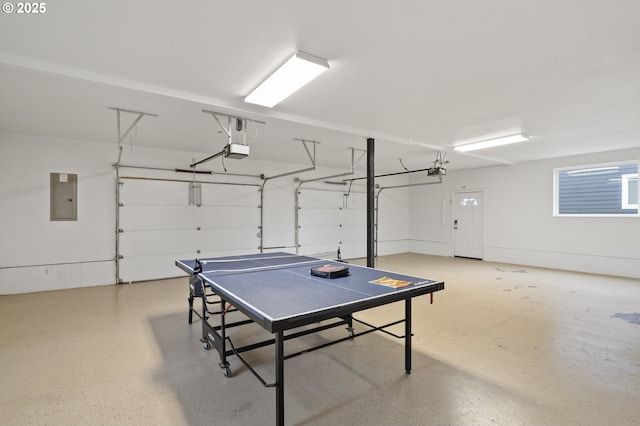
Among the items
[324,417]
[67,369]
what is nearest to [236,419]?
[324,417]

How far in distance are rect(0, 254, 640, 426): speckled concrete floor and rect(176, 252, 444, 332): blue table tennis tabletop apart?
747 millimetres

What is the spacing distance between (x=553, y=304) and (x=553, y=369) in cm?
232

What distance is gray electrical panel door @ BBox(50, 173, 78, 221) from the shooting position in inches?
206

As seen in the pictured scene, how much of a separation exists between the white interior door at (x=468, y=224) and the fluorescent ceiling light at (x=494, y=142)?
10.1ft

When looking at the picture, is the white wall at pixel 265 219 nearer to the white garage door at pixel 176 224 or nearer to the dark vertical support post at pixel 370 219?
the white garage door at pixel 176 224

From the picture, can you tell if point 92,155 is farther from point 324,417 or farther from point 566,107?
point 566,107

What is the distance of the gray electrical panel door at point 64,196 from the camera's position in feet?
17.2

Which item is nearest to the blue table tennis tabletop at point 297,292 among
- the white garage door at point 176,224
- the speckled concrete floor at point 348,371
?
the speckled concrete floor at point 348,371

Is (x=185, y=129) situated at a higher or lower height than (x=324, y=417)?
higher

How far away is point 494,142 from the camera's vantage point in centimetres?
549

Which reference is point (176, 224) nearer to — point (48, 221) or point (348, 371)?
point (48, 221)

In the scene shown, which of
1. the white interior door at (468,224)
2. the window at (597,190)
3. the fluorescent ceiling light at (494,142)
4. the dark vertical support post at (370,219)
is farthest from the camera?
the white interior door at (468,224)

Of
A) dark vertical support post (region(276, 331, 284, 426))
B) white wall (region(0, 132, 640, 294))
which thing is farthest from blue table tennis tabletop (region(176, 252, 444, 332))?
white wall (region(0, 132, 640, 294))

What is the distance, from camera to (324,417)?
200 centimetres
